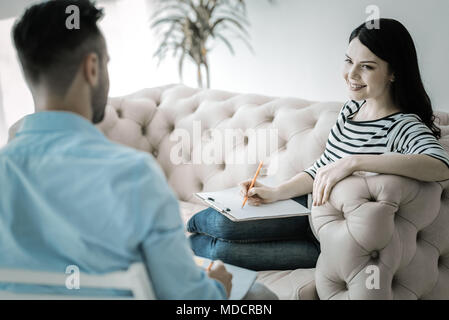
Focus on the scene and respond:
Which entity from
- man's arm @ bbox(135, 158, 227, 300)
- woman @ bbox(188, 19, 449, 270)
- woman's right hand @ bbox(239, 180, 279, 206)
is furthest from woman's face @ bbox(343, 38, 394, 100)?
man's arm @ bbox(135, 158, 227, 300)

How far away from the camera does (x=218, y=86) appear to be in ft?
10.8

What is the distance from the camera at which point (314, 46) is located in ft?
7.89

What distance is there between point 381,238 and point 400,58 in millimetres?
564

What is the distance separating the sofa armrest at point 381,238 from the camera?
1007mm

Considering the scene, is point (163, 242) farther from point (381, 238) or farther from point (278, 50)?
point (278, 50)

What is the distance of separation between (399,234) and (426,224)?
108 millimetres

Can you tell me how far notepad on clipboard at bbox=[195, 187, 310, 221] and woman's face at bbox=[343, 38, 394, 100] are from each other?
1.36 feet

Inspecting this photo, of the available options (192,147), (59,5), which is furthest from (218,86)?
(59,5)

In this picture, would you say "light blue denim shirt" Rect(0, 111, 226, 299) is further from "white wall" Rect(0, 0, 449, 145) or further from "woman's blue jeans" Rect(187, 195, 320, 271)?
"white wall" Rect(0, 0, 449, 145)

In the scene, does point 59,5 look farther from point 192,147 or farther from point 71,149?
point 192,147

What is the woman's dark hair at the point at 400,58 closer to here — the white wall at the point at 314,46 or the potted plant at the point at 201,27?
the white wall at the point at 314,46

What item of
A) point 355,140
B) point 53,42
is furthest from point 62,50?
point 355,140

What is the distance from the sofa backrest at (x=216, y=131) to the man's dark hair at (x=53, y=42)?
1.07 metres

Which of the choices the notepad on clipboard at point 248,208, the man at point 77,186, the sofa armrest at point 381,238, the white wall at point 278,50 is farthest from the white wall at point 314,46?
the man at point 77,186
